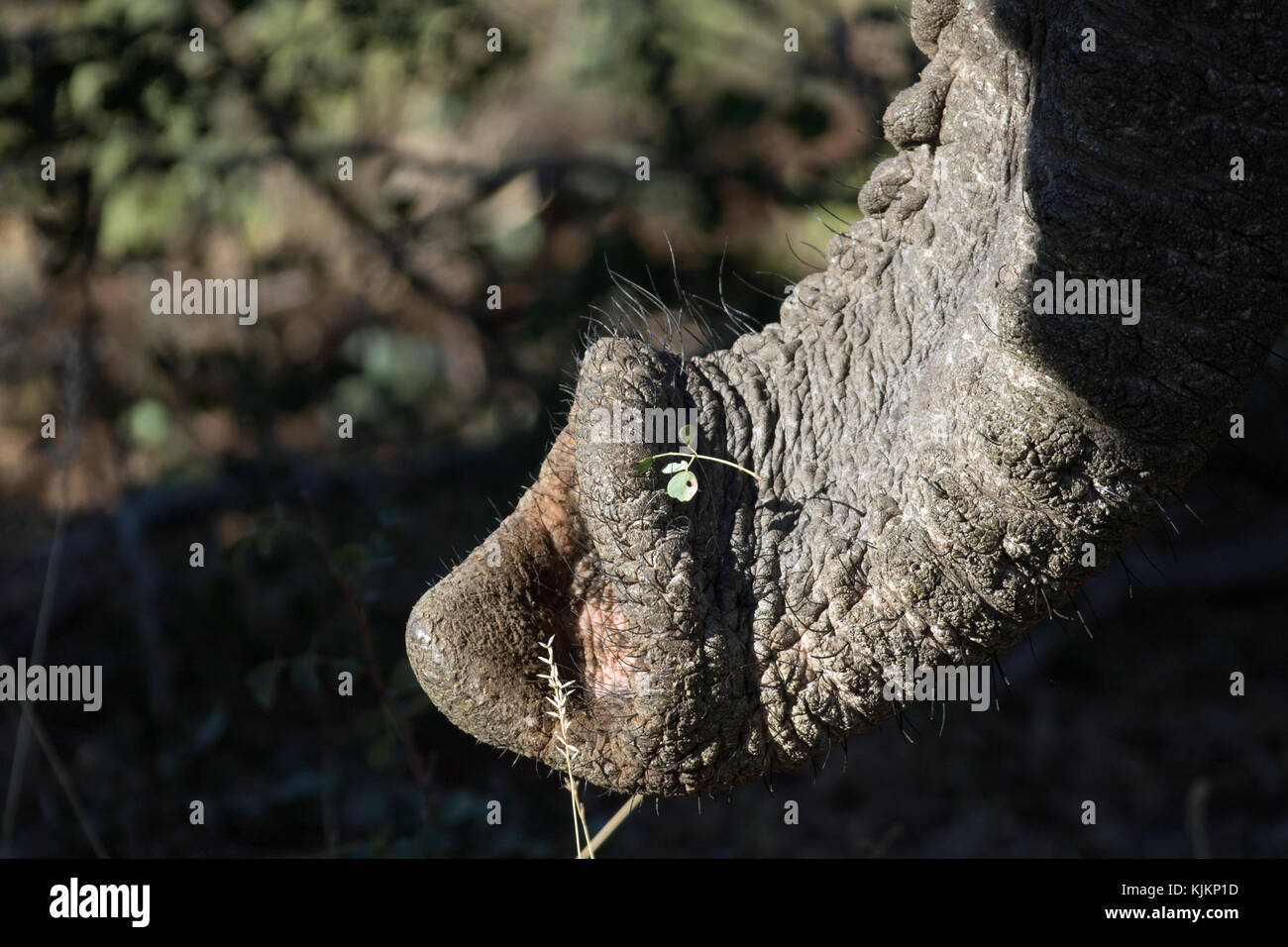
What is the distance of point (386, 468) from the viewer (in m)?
5.97

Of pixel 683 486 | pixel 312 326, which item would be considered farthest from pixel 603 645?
pixel 312 326

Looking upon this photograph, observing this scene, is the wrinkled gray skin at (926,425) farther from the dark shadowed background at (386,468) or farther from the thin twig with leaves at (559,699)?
the dark shadowed background at (386,468)

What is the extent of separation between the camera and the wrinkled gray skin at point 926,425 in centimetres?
171

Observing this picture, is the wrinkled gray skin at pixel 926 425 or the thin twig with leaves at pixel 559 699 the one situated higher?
the wrinkled gray skin at pixel 926 425

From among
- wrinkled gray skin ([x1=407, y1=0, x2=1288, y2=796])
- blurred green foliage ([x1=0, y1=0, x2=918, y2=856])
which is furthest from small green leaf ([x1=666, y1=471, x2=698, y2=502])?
blurred green foliage ([x1=0, y1=0, x2=918, y2=856])

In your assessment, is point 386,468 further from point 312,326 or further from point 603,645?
point 603,645

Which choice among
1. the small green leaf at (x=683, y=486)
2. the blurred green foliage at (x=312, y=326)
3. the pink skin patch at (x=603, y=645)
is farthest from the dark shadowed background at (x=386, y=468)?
the small green leaf at (x=683, y=486)

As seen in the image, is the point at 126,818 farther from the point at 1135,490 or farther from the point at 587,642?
the point at 1135,490

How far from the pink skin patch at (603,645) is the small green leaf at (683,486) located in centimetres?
22

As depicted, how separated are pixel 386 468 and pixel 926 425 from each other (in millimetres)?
4316

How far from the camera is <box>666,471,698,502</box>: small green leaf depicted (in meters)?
1.89

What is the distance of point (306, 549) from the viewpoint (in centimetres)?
528

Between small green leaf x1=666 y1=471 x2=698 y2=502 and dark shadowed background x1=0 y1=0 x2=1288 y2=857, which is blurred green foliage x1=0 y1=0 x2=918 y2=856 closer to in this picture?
dark shadowed background x1=0 y1=0 x2=1288 y2=857

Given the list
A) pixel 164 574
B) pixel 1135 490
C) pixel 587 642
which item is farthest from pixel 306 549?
pixel 1135 490
